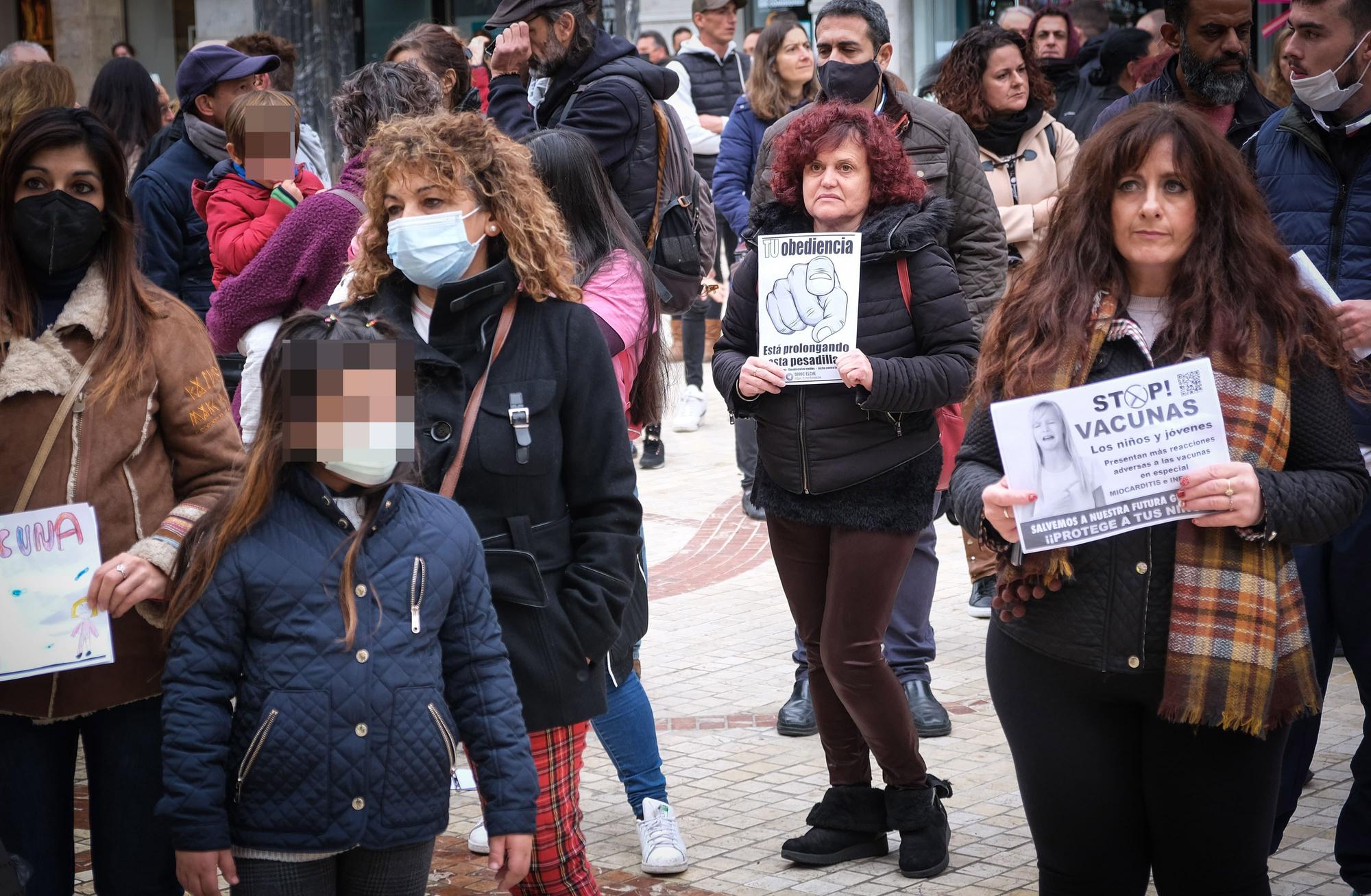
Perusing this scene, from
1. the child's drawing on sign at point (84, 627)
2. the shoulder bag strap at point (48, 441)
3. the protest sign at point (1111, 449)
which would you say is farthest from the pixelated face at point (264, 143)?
the protest sign at point (1111, 449)

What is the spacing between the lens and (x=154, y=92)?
8.06 m

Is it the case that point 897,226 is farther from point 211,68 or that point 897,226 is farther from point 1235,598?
point 211,68

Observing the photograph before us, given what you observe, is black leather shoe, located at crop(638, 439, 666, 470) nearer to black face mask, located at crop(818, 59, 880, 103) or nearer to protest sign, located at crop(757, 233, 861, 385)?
black face mask, located at crop(818, 59, 880, 103)

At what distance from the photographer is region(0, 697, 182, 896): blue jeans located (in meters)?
3.37

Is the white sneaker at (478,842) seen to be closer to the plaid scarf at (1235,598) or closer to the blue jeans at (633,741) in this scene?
the blue jeans at (633,741)

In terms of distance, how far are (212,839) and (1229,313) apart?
7.46ft

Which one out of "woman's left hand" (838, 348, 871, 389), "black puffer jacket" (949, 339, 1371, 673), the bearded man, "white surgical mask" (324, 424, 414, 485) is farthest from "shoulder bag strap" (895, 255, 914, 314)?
"white surgical mask" (324, 424, 414, 485)

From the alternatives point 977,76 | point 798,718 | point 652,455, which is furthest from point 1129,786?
point 652,455

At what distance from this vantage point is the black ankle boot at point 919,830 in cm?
467

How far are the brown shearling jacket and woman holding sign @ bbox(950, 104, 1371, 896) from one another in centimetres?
171

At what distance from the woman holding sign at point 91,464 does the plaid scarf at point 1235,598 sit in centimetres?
188

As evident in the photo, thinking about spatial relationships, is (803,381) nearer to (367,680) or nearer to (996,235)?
(996,235)

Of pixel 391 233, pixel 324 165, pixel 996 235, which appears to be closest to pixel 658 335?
pixel 391 233

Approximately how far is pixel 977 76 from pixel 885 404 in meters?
2.80
